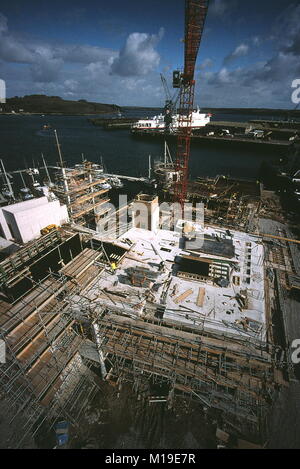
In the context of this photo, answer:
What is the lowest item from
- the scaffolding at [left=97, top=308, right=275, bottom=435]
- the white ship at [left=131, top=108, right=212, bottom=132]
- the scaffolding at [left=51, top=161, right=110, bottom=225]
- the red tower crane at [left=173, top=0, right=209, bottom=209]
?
the scaffolding at [left=97, top=308, right=275, bottom=435]

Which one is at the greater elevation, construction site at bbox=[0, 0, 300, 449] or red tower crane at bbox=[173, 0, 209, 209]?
red tower crane at bbox=[173, 0, 209, 209]

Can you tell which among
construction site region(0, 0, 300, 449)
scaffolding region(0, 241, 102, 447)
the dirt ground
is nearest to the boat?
construction site region(0, 0, 300, 449)

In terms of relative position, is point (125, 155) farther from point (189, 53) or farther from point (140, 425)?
point (140, 425)

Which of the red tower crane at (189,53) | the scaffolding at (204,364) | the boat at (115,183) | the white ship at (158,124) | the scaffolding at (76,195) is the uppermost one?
the red tower crane at (189,53)

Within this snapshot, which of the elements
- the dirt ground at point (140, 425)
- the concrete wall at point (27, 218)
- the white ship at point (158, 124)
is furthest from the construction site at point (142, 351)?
the white ship at point (158, 124)

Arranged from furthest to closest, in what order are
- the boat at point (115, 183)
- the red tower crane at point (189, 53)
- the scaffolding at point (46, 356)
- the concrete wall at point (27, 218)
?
1. the boat at point (115, 183)
2. the red tower crane at point (189, 53)
3. the concrete wall at point (27, 218)
4. the scaffolding at point (46, 356)

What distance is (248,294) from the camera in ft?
59.6

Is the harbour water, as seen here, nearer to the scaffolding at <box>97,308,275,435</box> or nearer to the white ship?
the white ship

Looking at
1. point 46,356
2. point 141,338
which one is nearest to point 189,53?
point 141,338

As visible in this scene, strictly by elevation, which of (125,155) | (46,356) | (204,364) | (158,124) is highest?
(158,124)

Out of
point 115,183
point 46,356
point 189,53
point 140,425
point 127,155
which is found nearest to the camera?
point 140,425

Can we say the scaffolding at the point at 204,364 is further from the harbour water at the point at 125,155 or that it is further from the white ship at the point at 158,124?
the white ship at the point at 158,124
